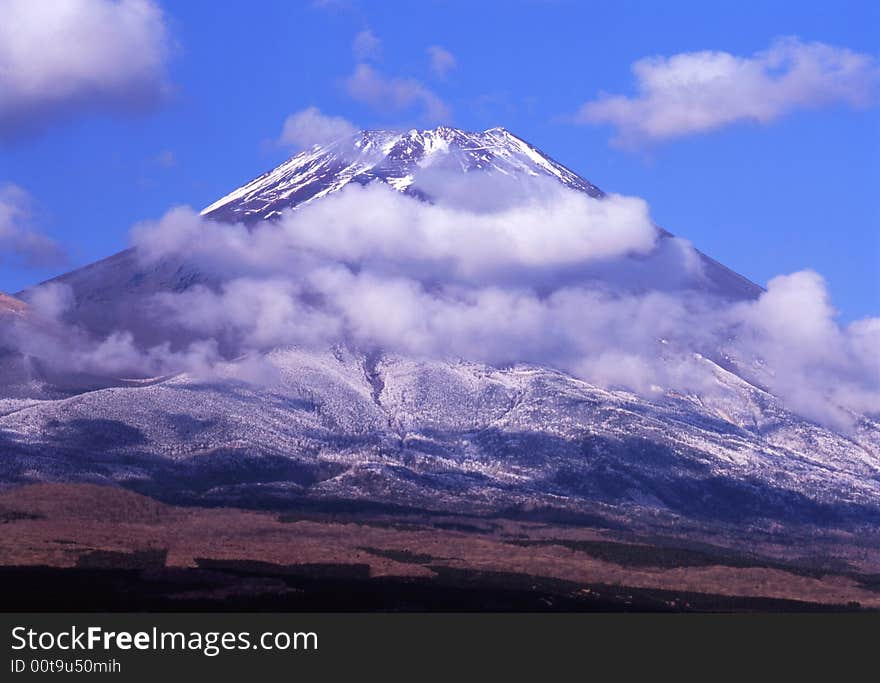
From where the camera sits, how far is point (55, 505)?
147 meters

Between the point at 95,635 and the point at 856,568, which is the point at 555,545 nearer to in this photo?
the point at 856,568

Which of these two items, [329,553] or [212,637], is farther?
[329,553]

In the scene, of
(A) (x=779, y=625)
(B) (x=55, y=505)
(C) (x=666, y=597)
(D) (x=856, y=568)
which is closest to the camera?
(A) (x=779, y=625)

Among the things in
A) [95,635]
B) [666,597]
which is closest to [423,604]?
[666,597]

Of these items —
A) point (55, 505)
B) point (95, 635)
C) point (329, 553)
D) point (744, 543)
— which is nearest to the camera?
point (95, 635)

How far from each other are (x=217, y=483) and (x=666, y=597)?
8949cm

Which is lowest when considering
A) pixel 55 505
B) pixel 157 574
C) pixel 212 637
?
pixel 212 637

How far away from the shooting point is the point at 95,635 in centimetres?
7306

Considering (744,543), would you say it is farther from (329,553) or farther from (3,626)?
(3,626)

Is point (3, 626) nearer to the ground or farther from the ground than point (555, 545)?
nearer to the ground

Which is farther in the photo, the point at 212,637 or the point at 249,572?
the point at 249,572

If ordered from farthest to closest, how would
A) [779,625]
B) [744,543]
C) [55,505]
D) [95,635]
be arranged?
[744,543], [55,505], [779,625], [95,635]

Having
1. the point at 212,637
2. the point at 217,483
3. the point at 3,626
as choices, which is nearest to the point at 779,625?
the point at 212,637

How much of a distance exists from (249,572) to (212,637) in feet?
142
